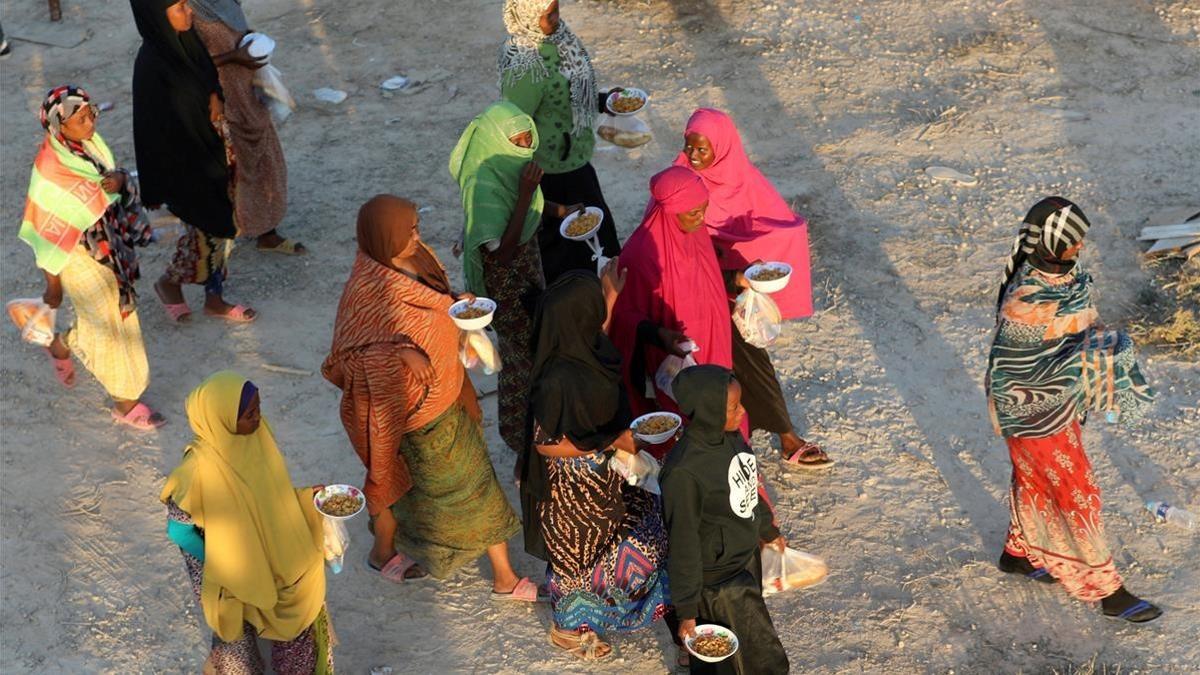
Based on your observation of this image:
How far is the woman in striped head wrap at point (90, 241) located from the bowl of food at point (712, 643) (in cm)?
371

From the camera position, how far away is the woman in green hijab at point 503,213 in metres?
5.98

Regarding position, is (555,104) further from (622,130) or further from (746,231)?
(746,231)

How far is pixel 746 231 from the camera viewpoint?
20.1 ft

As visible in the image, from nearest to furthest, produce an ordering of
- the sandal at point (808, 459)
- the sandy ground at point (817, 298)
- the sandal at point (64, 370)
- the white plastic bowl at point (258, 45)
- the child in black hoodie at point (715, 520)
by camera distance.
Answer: the child in black hoodie at point (715, 520)
the sandy ground at point (817, 298)
the sandal at point (808, 459)
the sandal at point (64, 370)
the white plastic bowl at point (258, 45)

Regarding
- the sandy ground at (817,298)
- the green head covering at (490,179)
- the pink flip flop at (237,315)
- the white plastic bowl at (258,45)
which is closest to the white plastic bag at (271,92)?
the white plastic bowl at (258,45)

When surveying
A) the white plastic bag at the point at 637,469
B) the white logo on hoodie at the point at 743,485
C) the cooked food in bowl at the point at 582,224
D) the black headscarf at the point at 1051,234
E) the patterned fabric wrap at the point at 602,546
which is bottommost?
the patterned fabric wrap at the point at 602,546

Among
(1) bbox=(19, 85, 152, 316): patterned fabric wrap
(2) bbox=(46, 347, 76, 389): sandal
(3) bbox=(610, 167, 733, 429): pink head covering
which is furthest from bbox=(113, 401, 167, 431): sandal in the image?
(3) bbox=(610, 167, 733, 429): pink head covering

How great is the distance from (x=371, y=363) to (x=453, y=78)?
19.0ft

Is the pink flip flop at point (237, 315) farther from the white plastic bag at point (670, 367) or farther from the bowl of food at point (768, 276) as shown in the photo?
the bowl of food at point (768, 276)

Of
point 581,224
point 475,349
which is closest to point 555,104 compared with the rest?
point 581,224

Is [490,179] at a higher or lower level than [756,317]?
higher

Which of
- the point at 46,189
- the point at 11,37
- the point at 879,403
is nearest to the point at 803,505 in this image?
the point at 879,403

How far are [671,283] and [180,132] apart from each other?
3.60m

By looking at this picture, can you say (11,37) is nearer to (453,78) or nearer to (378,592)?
(453,78)
